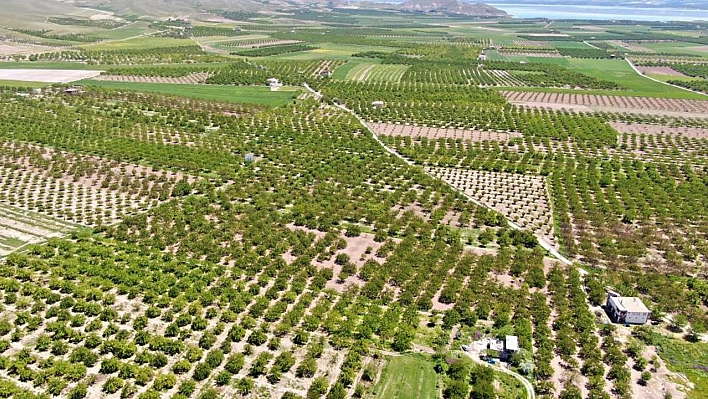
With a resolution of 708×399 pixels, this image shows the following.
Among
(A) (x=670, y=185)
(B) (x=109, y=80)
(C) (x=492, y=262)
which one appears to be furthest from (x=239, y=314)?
(B) (x=109, y=80)

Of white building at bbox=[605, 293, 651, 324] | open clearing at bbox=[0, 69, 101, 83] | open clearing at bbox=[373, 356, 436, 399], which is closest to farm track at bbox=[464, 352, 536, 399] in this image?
open clearing at bbox=[373, 356, 436, 399]

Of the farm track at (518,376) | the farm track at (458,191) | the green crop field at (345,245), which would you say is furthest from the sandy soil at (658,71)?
the farm track at (518,376)

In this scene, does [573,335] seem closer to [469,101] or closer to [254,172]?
[254,172]

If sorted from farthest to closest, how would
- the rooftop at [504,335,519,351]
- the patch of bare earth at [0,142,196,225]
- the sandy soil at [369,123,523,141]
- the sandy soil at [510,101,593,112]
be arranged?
the sandy soil at [510,101,593,112] < the sandy soil at [369,123,523,141] < the patch of bare earth at [0,142,196,225] < the rooftop at [504,335,519,351]

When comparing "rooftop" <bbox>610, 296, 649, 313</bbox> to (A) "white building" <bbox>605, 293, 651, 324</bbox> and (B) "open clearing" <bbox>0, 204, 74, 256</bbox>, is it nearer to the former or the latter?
(A) "white building" <bbox>605, 293, 651, 324</bbox>

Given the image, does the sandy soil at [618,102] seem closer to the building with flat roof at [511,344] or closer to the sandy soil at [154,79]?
the sandy soil at [154,79]

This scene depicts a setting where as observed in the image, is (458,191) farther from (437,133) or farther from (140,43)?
(140,43)
